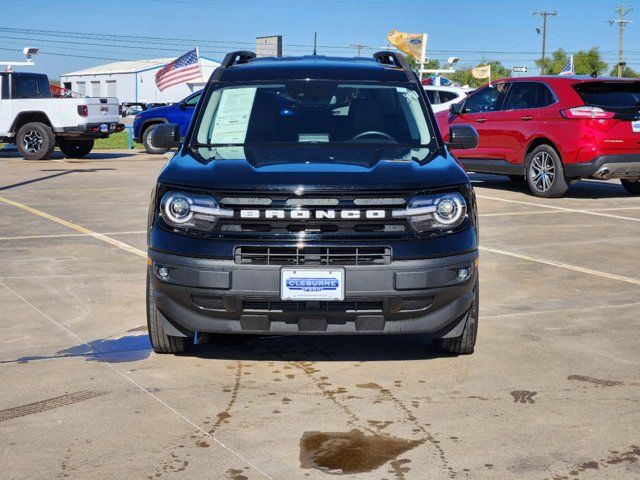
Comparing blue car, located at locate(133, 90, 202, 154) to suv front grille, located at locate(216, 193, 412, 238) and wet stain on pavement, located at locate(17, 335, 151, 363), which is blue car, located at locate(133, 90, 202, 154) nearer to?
wet stain on pavement, located at locate(17, 335, 151, 363)

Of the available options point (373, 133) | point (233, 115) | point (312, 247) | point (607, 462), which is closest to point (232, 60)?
point (233, 115)

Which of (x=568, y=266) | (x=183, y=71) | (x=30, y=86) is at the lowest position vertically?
(x=568, y=266)

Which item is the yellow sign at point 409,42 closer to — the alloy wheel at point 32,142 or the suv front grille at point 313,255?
the alloy wheel at point 32,142

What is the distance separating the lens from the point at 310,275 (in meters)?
4.82

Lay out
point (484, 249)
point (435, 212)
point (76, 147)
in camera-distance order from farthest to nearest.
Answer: point (76, 147), point (484, 249), point (435, 212)

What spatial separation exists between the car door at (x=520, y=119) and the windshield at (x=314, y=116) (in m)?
8.13

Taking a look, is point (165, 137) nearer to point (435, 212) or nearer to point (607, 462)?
point (435, 212)

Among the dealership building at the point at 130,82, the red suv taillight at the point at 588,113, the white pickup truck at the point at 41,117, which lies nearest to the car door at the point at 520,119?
the red suv taillight at the point at 588,113

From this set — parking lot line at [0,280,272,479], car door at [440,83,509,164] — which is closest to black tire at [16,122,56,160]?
car door at [440,83,509,164]

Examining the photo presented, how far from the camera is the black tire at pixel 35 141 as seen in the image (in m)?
22.0

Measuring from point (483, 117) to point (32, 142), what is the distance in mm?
11529

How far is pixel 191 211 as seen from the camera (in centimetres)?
503

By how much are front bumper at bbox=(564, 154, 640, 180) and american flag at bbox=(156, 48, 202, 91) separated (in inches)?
794

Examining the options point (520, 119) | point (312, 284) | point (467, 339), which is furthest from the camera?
point (520, 119)
